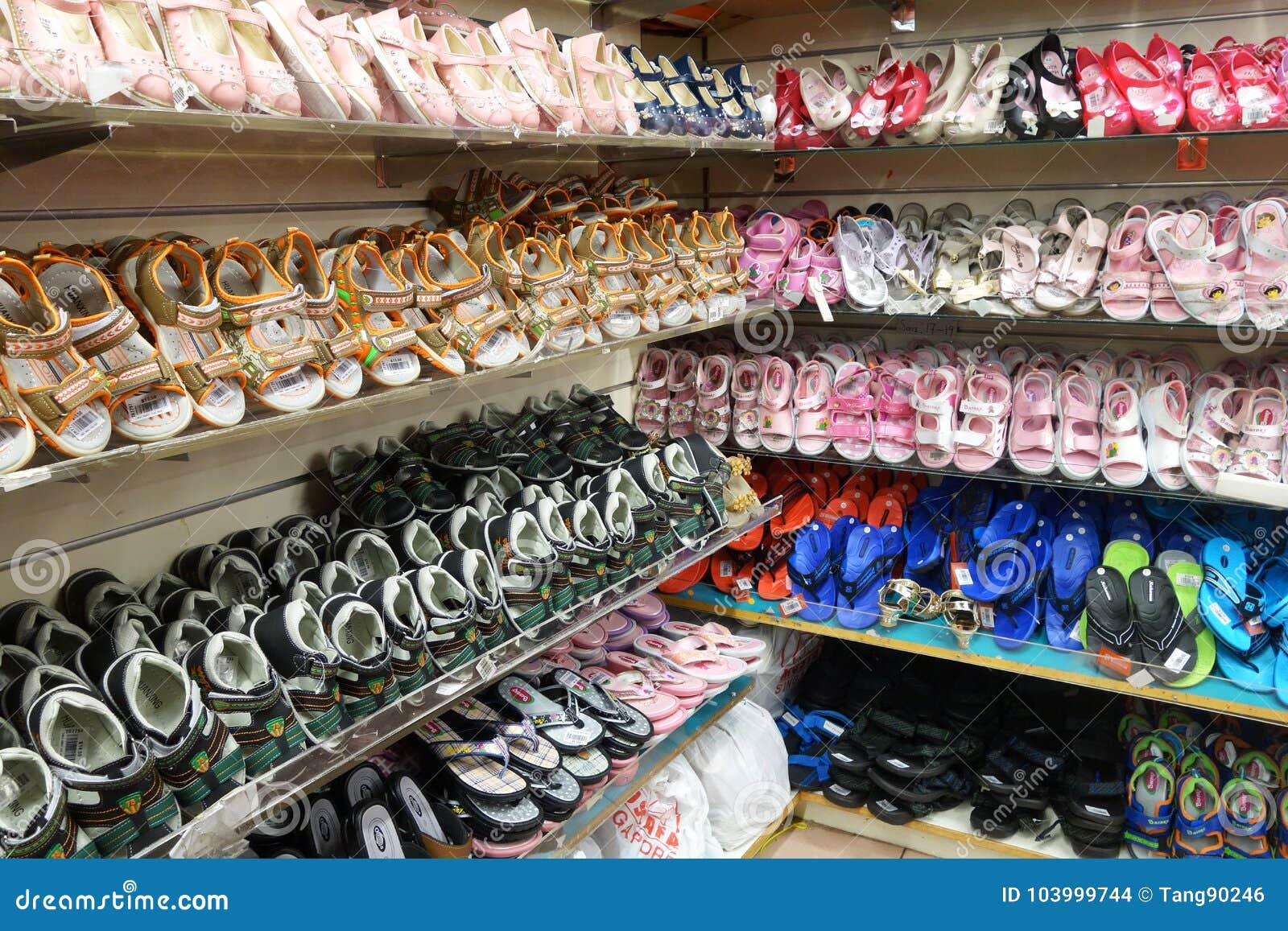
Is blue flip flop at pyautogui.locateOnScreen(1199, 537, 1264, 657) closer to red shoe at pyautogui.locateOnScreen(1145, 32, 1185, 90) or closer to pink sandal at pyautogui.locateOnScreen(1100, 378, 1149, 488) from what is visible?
pink sandal at pyautogui.locateOnScreen(1100, 378, 1149, 488)

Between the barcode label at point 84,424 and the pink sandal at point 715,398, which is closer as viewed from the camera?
the barcode label at point 84,424

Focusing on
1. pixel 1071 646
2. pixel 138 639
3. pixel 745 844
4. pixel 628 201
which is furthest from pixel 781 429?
pixel 138 639

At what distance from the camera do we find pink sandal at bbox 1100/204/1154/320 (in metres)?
2.55

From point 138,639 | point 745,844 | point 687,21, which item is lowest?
point 745,844

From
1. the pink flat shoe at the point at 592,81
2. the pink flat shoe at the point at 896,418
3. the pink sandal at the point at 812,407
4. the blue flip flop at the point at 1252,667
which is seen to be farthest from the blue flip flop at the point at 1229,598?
the pink flat shoe at the point at 592,81

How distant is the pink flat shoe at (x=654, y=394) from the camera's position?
321 centimetres

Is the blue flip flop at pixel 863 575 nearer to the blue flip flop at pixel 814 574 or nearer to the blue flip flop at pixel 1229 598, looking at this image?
the blue flip flop at pixel 814 574

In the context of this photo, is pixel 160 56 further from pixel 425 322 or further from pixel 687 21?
pixel 687 21

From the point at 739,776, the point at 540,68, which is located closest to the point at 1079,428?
the point at 739,776

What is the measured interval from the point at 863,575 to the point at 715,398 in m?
0.76

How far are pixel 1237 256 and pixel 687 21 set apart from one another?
194 cm

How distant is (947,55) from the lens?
111 inches

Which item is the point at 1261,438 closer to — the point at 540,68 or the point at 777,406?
the point at 777,406

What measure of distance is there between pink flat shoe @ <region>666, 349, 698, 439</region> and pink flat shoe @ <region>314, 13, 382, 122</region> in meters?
1.64
